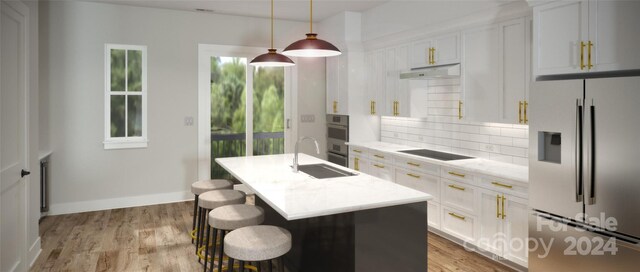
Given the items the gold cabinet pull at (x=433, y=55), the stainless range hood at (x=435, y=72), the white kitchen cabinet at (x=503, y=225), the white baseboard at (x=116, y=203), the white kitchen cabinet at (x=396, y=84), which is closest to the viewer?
the white kitchen cabinet at (x=503, y=225)

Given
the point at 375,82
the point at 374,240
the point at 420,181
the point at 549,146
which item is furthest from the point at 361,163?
the point at 374,240

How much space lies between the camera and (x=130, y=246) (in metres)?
4.14

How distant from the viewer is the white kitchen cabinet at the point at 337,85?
6082 millimetres

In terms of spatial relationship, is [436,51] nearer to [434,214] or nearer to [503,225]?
[434,214]

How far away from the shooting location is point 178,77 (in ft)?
19.3

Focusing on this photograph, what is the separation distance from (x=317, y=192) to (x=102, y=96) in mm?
4034

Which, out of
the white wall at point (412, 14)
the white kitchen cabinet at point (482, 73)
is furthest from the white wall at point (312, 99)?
the white kitchen cabinet at point (482, 73)

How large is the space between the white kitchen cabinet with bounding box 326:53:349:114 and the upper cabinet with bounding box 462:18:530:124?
7.01 feet

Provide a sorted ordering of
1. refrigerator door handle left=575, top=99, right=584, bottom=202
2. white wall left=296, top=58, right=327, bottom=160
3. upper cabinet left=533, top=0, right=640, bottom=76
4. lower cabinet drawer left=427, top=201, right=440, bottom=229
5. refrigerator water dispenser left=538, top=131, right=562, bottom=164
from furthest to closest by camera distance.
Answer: white wall left=296, top=58, right=327, bottom=160 < lower cabinet drawer left=427, top=201, right=440, bottom=229 < refrigerator water dispenser left=538, top=131, right=562, bottom=164 < refrigerator door handle left=575, top=99, right=584, bottom=202 < upper cabinet left=533, top=0, right=640, bottom=76

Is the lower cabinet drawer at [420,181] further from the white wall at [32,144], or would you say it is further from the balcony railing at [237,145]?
the white wall at [32,144]

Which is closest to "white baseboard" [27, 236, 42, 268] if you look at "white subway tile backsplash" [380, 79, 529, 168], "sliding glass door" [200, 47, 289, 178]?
"sliding glass door" [200, 47, 289, 178]

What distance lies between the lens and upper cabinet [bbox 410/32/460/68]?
171 inches

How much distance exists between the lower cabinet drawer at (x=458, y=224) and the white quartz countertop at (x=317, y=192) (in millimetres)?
1297

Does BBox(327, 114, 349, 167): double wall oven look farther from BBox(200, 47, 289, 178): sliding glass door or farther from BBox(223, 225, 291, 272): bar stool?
BBox(223, 225, 291, 272): bar stool
